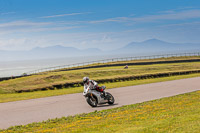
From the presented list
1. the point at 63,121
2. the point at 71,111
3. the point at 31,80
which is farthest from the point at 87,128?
the point at 31,80

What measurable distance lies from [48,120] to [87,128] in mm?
3365

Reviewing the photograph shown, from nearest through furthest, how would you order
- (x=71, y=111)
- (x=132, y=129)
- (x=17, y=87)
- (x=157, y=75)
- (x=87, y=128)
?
(x=132, y=129) → (x=87, y=128) → (x=71, y=111) → (x=17, y=87) → (x=157, y=75)

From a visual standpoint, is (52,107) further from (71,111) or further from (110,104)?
(110,104)

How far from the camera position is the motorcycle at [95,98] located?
1743 cm

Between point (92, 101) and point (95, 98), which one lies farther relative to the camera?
point (95, 98)

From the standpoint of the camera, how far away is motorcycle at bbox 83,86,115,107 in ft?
57.2

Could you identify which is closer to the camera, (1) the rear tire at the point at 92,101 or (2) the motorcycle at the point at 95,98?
(2) the motorcycle at the point at 95,98

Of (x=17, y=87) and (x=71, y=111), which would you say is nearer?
(x=71, y=111)

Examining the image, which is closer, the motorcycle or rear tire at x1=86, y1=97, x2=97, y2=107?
the motorcycle

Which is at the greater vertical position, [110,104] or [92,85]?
[92,85]

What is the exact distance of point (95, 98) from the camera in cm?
1794

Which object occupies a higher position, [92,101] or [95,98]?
[95,98]

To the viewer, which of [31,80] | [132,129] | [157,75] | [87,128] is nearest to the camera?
[132,129]

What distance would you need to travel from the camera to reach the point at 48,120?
44.2 feet
